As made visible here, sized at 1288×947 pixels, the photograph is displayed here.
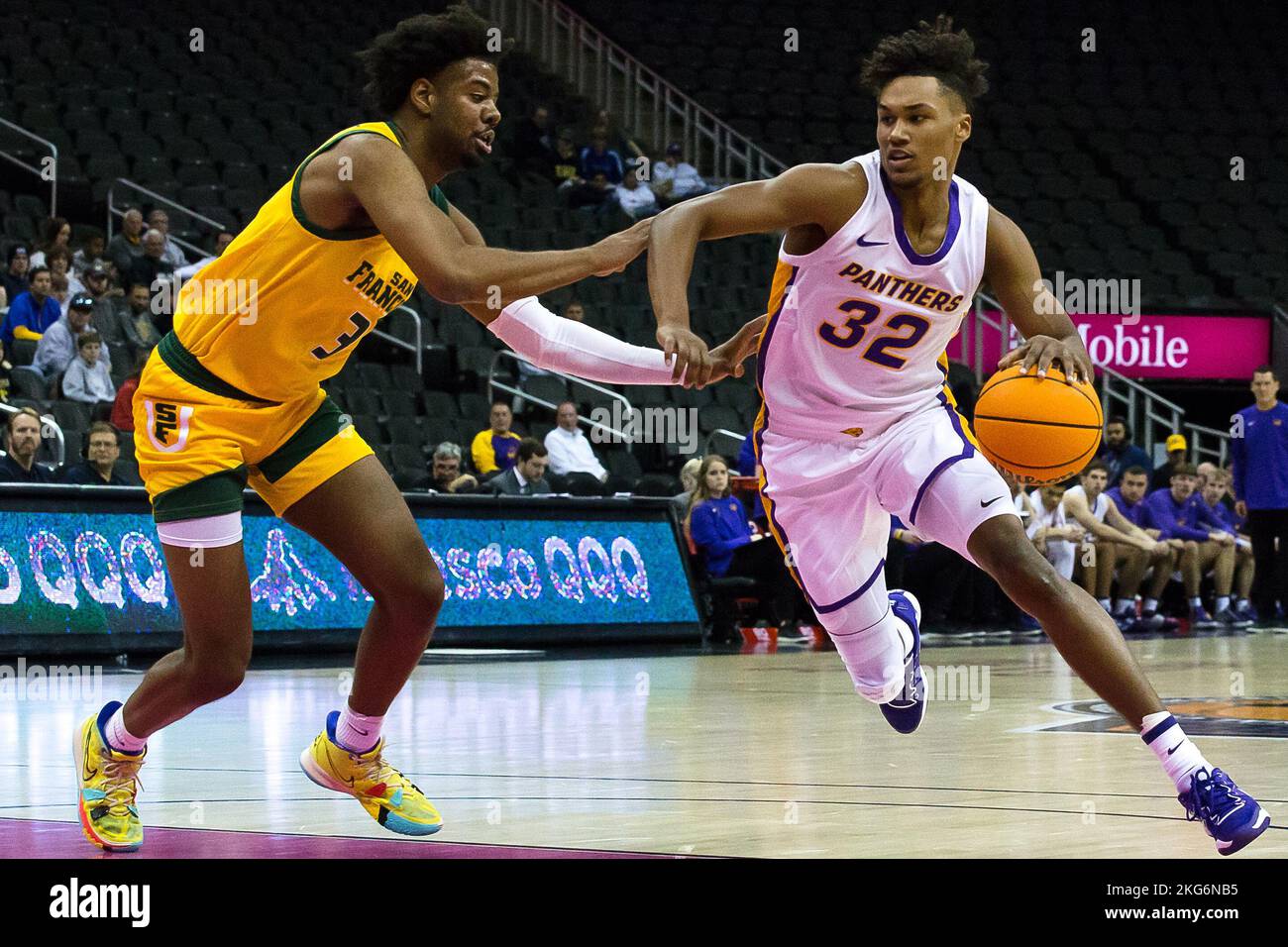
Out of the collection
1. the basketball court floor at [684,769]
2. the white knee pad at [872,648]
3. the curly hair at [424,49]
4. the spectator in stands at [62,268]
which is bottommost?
the basketball court floor at [684,769]

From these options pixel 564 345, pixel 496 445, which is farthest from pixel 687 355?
pixel 496 445

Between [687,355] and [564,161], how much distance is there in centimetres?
1659

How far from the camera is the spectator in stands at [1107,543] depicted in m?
15.6

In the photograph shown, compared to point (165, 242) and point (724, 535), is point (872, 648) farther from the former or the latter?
point (165, 242)

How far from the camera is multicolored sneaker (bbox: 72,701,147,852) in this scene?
4.66 m

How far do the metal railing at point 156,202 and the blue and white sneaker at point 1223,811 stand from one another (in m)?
12.8

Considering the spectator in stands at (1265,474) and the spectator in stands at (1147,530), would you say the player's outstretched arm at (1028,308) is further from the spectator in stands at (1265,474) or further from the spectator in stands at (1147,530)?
the spectator in stands at (1147,530)

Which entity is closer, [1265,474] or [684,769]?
[684,769]

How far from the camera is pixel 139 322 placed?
14.4 meters

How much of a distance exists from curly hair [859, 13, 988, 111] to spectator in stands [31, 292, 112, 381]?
9441 millimetres

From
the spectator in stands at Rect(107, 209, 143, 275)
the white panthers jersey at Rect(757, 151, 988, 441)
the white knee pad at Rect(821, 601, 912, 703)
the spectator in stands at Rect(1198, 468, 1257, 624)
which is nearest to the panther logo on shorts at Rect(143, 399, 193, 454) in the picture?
the white panthers jersey at Rect(757, 151, 988, 441)

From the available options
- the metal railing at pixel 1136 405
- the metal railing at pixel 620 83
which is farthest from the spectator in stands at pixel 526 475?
the metal railing at pixel 620 83
